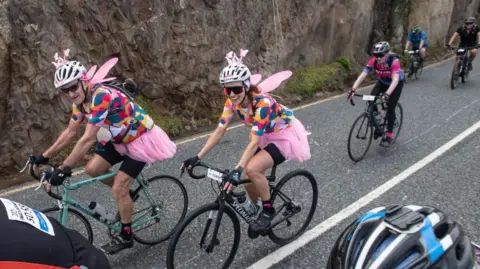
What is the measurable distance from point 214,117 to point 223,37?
8.10ft

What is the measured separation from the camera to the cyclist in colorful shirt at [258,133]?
12.5ft

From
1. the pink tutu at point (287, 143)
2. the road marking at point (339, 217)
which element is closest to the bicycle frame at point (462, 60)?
the road marking at point (339, 217)

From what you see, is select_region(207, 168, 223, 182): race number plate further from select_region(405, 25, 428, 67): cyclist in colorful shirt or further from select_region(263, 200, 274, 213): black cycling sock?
select_region(405, 25, 428, 67): cyclist in colorful shirt

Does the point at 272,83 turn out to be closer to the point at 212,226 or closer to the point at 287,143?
the point at 287,143

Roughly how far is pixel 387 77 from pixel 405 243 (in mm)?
5843

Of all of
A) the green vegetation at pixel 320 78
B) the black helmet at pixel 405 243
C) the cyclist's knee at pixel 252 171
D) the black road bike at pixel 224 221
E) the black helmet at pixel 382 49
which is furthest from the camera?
the green vegetation at pixel 320 78

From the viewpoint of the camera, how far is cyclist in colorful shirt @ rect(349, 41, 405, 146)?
6.86 metres

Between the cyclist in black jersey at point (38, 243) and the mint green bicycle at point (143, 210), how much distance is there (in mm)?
1797

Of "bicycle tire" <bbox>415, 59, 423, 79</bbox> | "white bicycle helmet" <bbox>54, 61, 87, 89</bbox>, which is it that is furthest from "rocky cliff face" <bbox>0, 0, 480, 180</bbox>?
"white bicycle helmet" <bbox>54, 61, 87, 89</bbox>

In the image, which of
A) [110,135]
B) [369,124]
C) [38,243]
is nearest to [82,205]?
[110,135]

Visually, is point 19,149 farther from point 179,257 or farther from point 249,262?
Answer: point 249,262

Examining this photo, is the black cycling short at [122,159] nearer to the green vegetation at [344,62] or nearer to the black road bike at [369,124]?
the black road bike at [369,124]

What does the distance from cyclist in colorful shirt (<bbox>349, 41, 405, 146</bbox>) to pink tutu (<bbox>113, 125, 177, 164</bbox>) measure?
13.0ft

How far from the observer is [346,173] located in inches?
250
